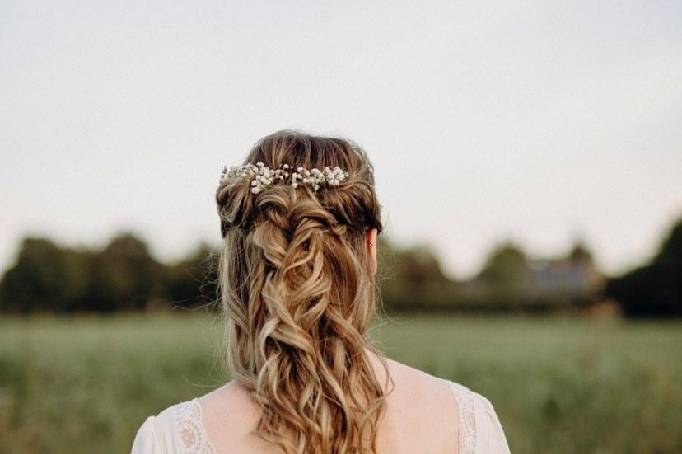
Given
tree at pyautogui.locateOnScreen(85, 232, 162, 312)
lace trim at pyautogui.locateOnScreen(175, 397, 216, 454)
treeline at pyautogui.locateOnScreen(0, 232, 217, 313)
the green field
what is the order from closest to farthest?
lace trim at pyautogui.locateOnScreen(175, 397, 216, 454)
the green field
treeline at pyautogui.locateOnScreen(0, 232, 217, 313)
tree at pyautogui.locateOnScreen(85, 232, 162, 312)

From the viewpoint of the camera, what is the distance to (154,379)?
33.2 ft

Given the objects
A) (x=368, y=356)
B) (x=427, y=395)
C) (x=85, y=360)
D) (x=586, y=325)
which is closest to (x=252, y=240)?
(x=368, y=356)

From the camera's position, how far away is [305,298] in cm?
202

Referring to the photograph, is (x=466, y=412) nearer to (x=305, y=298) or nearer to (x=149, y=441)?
(x=305, y=298)

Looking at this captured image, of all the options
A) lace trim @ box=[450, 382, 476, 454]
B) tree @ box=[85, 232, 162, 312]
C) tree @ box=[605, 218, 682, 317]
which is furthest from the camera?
tree @ box=[605, 218, 682, 317]

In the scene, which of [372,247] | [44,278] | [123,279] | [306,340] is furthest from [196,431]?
[123,279]

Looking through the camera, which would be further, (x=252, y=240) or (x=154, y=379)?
(x=154, y=379)

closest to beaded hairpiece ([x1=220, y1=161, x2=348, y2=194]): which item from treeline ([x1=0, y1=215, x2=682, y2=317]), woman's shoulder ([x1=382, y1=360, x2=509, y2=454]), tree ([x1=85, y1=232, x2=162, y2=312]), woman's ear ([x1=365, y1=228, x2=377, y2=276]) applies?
woman's ear ([x1=365, y1=228, x2=377, y2=276])

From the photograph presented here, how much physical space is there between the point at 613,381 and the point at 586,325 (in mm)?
14810

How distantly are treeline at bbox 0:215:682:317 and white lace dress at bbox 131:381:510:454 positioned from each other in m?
11.7

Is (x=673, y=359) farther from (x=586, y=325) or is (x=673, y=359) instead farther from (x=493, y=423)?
(x=586, y=325)

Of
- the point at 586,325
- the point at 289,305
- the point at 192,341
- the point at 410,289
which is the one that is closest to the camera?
the point at 289,305

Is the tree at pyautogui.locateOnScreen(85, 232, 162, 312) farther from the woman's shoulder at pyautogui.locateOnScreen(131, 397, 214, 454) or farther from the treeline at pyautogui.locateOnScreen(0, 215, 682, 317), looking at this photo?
the woman's shoulder at pyautogui.locateOnScreen(131, 397, 214, 454)

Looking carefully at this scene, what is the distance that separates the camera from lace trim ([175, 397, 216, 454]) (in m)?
2.00
